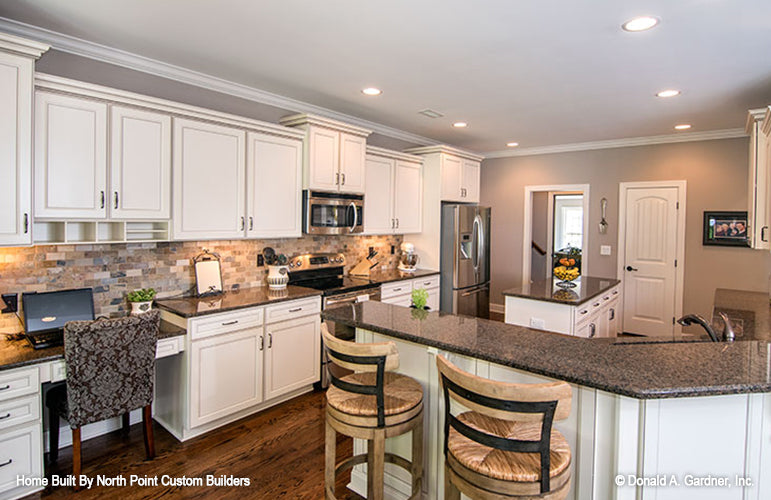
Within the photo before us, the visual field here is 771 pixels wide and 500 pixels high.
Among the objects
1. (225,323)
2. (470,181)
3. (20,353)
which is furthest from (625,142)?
(20,353)

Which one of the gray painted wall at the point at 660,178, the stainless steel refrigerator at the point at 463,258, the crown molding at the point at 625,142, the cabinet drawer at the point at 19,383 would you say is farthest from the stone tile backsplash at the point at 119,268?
the crown molding at the point at 625,142

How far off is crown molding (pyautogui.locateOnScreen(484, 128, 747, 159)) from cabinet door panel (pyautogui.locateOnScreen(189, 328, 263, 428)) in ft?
16.3

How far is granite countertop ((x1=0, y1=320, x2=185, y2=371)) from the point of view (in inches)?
85.0

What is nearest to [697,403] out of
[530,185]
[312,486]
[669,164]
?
[312,486]

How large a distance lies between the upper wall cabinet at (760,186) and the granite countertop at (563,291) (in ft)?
4.02

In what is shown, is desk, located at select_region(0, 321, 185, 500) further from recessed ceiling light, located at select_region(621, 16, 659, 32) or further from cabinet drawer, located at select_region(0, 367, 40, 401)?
recessed ceiling light, located at select_region(621, 16, 659, 32)

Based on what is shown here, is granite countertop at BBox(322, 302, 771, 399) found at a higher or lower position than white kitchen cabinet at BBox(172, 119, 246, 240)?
lower

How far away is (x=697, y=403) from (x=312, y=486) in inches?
77.9

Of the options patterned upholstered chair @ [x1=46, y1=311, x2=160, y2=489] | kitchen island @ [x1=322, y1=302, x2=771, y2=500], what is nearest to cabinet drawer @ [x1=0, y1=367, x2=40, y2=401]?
patterned upholstered chair @ [x1=46, y1=311, x2=160, y2=489]

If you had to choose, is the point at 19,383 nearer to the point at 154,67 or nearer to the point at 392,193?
the point at 154,67

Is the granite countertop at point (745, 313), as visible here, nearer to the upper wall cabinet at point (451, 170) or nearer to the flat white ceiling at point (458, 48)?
the flat white ceiling at point (458, 48)

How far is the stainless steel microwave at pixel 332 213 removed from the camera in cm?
391

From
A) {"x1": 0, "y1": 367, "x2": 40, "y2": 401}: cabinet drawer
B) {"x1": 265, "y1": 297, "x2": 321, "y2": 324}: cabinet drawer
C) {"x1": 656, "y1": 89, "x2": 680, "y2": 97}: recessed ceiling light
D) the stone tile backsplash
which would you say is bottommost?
{"x1": 0, "y1": 367, "x2": 40, "y2": 401}: cabinet drawer

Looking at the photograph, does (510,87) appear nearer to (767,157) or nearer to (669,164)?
(767,157)
